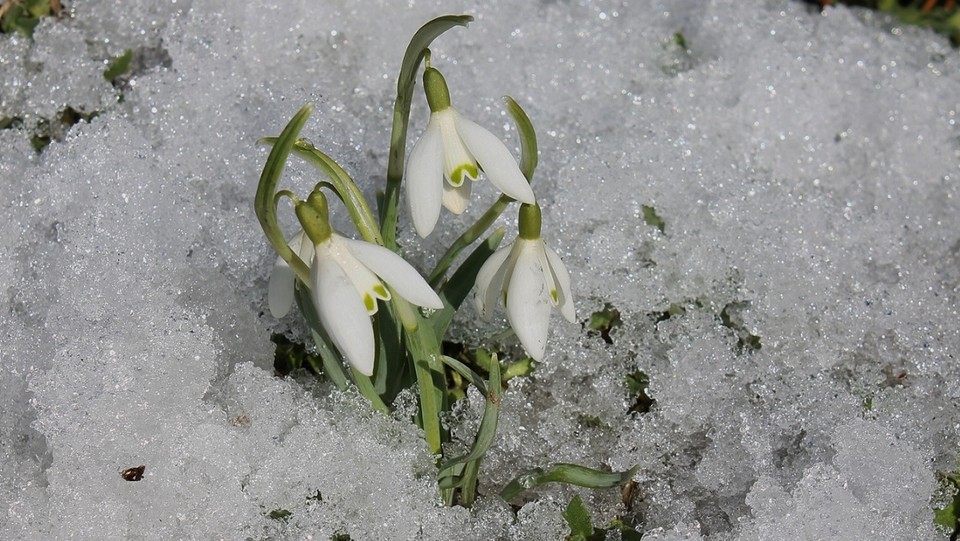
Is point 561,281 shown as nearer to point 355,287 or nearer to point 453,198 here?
point 453,198

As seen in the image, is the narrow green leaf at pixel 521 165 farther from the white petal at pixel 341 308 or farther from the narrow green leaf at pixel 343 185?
the white petal at pixel 341 308

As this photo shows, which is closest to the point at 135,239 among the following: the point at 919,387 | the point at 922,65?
the point at 919,387

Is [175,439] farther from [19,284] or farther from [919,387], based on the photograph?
[919,387]

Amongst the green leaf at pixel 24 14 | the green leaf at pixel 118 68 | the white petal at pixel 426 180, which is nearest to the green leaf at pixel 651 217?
the white petal at pixel 426 180

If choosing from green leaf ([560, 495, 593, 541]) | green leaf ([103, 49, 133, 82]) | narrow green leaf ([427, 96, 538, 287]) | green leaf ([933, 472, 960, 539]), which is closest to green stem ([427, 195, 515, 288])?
narrow green leaf ([427, 96, 538, 287])

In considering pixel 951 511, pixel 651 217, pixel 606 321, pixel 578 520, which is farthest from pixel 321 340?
pixel 951 511

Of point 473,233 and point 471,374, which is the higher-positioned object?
point 473,233
